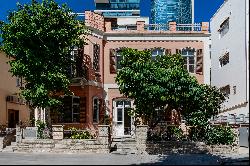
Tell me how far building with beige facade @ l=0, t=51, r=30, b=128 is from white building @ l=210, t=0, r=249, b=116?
15.3 m

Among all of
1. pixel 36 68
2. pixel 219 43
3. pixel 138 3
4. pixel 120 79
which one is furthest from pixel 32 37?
pixel 138 3

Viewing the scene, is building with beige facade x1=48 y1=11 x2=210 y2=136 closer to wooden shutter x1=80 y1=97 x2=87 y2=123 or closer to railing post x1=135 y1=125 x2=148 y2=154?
wooden shutter x1=80 y1=97 x2=87 y2=123

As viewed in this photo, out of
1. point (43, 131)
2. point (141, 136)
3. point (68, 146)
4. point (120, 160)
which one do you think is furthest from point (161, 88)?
point (43, 131)

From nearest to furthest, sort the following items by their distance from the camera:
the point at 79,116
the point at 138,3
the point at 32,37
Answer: the point at 32,37 → the point at 79,116 → the point at 138,3

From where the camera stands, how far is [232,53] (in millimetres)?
30406

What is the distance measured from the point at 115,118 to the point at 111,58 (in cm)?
430

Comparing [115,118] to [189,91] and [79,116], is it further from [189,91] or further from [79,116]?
[189,91]

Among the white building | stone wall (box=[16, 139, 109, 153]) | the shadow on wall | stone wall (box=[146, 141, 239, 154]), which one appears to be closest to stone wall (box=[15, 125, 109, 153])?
stone wall (box=[16, 139, 109, 153])

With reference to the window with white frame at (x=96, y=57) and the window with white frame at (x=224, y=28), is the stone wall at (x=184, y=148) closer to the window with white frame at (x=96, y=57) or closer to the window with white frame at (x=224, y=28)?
the window with white frame at (x=96, y=57)

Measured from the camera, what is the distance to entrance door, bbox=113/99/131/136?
32125 mm

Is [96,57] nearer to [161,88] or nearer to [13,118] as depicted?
[161,88]

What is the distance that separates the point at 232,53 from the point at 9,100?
53.9 feet

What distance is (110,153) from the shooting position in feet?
82.0

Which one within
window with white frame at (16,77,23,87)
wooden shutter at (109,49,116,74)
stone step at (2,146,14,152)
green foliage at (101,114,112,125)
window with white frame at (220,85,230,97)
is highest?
wooden shutter at (109,49,116,74)
